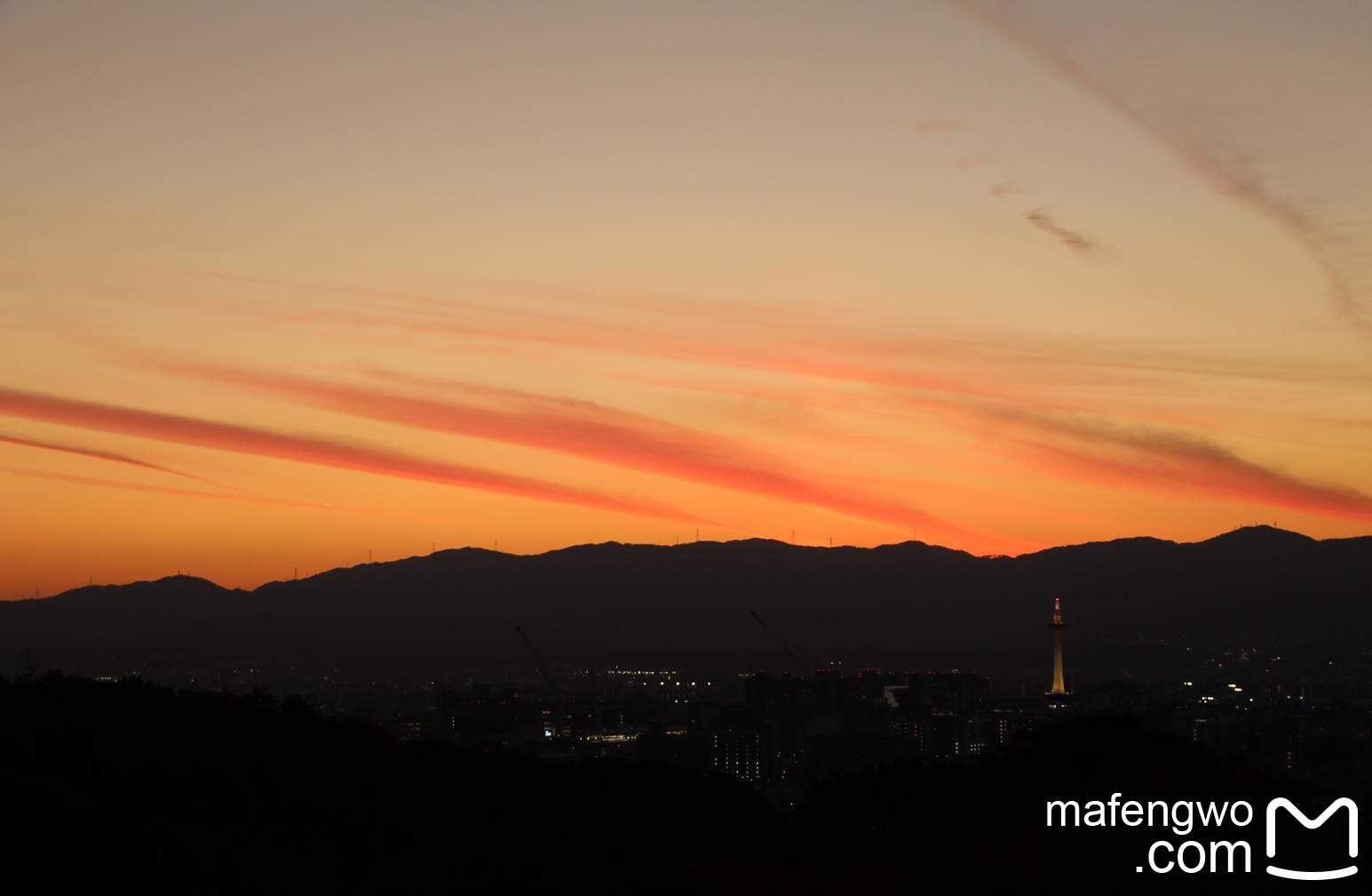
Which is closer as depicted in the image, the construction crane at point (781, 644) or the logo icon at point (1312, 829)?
the logo icon at point (1312, 829)

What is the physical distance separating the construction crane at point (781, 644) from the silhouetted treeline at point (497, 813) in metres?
139

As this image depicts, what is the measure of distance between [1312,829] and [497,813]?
13811 mm

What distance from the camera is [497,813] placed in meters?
28.9

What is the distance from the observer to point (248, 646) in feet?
535

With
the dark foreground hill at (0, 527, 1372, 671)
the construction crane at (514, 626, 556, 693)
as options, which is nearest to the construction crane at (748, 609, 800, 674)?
the dark foreground hill at (0, 527, 1372, 671)

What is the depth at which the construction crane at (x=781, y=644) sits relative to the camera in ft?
574

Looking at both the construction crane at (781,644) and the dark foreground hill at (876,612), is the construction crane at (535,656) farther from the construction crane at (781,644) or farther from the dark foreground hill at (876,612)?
the construction crane at (781,644)

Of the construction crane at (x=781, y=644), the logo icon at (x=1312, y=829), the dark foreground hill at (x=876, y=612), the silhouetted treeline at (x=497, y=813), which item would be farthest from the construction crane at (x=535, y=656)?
the logo icon at (x=1312, y=829)

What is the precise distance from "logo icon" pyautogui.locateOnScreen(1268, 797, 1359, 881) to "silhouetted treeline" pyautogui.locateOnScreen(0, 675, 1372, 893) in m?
0.25

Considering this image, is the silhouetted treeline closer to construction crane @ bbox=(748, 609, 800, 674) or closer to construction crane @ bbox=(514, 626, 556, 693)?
construction crane @ bbox=(514, 626, 556, 693)

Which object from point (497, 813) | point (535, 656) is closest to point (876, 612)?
point (535, 656)

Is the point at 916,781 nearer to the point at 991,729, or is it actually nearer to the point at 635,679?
the point at 991,729

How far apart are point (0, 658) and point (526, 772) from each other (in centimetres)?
8735

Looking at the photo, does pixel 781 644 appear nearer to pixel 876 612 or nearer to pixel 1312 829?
pixel 876 612
